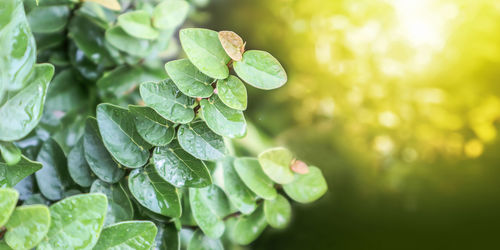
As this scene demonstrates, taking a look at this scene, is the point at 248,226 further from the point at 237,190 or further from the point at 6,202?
the point at 6,202

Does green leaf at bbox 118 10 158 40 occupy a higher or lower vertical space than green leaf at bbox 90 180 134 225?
higher

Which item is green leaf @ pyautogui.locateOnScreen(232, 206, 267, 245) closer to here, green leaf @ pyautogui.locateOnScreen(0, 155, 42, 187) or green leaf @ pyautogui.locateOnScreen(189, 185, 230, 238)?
green leaf @ pyautogui.locateOnScreen(189, 185, 230, 238)

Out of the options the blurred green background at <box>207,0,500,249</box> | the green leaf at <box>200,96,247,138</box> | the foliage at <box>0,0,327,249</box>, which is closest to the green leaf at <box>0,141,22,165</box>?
the foliage at <box>0,0,327,249</box>

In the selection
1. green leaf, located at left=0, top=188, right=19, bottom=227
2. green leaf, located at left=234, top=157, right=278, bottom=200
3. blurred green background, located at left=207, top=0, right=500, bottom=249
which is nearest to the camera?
green leaf, located at left=0, top=188, right=19, bottom=227

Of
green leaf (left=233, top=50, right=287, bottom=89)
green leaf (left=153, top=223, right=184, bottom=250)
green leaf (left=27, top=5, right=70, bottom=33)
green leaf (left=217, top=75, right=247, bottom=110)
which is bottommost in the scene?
green leaf (left=27, top=5, right=70, bottom=33)

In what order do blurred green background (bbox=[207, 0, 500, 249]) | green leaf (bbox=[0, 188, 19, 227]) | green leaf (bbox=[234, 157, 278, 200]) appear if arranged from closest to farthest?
green leaf (bbox=[0, 188, 19, 227]), green leaf (bbox=[234, 157, 278, 200]), blurred green background (bbox=[207, 0, 500, 249])

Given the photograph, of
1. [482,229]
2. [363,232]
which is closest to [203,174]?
[363,232]

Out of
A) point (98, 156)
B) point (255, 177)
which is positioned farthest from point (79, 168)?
point (255, 177)
